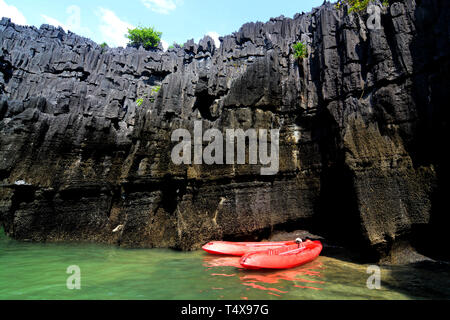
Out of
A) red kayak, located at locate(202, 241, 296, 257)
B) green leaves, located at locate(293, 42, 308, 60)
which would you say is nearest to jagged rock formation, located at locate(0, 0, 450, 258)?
green leaves, located at locate(293, 42, 308, 60)

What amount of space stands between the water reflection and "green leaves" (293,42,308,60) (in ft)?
29.3

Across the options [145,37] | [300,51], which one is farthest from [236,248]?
[145,37]

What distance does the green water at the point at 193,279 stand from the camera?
4801mm

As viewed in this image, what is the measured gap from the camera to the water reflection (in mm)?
5252

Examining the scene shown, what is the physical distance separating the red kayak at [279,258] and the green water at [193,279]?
0.20m

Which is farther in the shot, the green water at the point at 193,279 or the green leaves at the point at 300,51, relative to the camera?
the green leaves at the point at 300,51

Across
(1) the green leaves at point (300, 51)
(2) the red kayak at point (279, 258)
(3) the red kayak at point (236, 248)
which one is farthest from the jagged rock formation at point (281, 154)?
(2) the red kayak at point (279, 258)

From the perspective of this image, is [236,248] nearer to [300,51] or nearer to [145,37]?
[300,51]

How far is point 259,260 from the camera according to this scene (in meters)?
6.54

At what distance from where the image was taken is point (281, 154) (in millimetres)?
10555

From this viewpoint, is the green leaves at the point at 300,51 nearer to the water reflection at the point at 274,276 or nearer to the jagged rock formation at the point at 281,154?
the jagged rock formation at the point at 281,154

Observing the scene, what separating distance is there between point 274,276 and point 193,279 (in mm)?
2064
